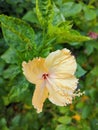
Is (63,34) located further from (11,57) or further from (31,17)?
(31,17)

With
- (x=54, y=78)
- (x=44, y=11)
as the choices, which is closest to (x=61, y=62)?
(x=54, y=78)

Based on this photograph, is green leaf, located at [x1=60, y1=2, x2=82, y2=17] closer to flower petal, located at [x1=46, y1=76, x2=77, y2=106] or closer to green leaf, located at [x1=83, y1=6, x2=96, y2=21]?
green leaf, located at [x1=83, y1=6, x2=96, y2=21]

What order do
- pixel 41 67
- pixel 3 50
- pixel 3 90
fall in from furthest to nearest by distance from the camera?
pixel 3 90
pixel 3 50
pixel 41 67

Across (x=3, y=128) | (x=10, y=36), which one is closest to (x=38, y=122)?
(x=3, y=128)

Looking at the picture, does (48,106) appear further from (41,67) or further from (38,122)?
(41,67)

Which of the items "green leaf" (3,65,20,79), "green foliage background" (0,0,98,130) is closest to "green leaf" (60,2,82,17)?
"green foliage background" (0,0,98,130)

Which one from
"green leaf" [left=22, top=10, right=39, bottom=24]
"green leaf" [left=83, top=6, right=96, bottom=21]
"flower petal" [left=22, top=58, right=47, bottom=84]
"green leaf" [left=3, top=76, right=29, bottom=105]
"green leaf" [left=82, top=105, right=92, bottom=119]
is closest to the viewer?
"flower petal" [left=22, top=58, right=47, bottom=84]
